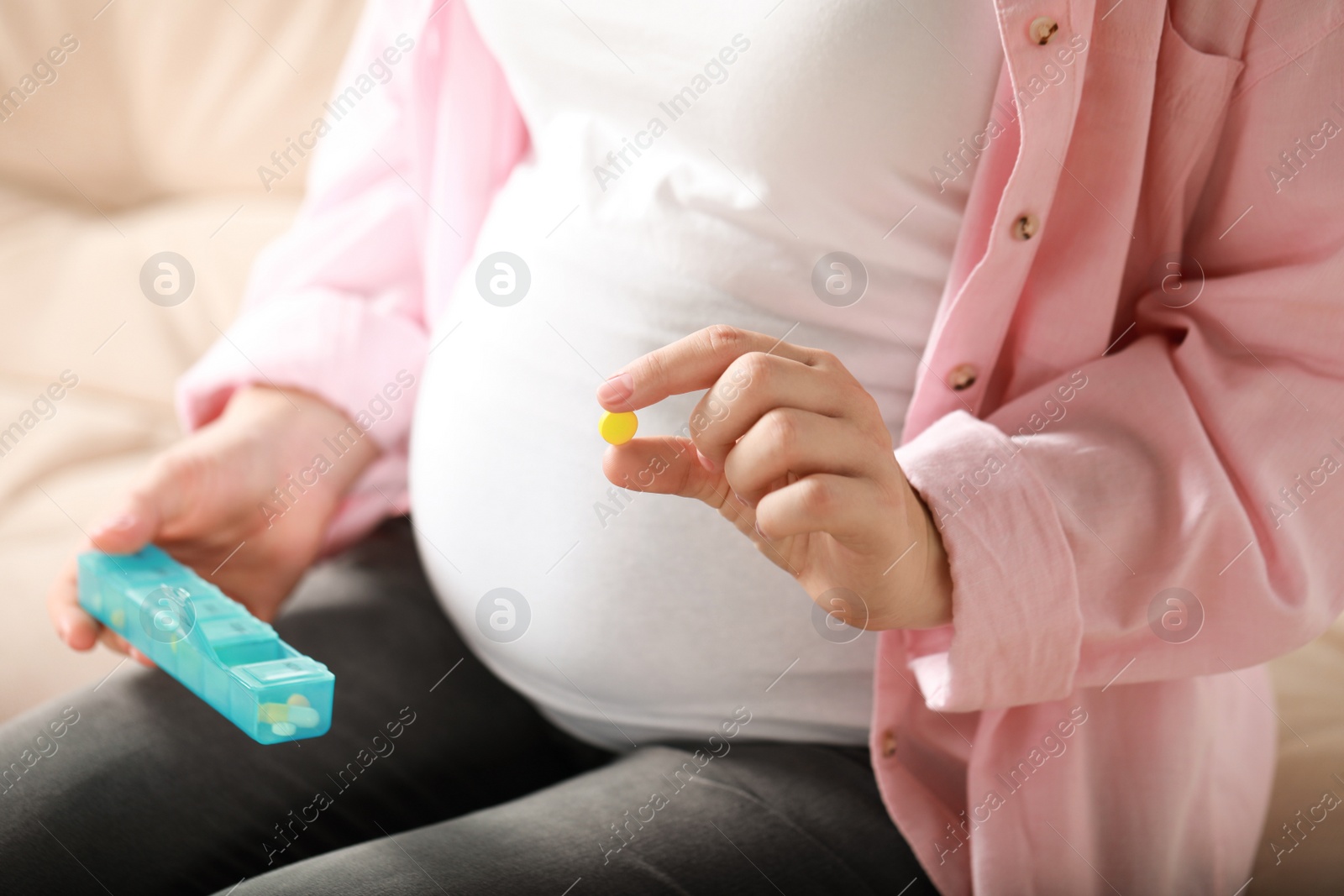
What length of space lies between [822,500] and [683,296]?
0.20 metres

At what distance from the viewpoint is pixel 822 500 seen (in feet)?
1.15

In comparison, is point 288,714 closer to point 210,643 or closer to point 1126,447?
point 210,643

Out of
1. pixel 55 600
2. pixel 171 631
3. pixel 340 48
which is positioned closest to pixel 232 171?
pixel 340 48

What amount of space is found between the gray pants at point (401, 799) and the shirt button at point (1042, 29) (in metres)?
0.37

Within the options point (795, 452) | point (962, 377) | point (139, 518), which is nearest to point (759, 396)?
point (795, 452)

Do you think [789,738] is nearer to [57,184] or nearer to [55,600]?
[55,600]

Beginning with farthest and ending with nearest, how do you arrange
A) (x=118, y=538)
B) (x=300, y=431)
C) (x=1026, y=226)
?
(x=300, y=431)
(x=118, y=538)
(x=1026, y=226)

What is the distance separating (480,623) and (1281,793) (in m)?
0.55

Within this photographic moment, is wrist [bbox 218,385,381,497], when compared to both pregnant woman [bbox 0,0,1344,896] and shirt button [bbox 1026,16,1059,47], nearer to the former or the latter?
pregnant woman [bbox 0,0,1344,896]

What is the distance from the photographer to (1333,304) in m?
0.43

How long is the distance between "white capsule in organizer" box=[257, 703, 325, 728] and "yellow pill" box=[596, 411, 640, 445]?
0.19 metres

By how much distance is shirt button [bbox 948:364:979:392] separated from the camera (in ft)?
1.58

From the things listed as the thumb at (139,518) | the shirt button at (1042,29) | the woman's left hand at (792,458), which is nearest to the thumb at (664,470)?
the woman's left hand at (792,458)

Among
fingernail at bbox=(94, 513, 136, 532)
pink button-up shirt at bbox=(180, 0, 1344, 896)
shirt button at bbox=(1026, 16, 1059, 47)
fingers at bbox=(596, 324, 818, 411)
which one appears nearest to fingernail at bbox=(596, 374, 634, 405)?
fingers at bbox=(596, 324, 818, 411)
